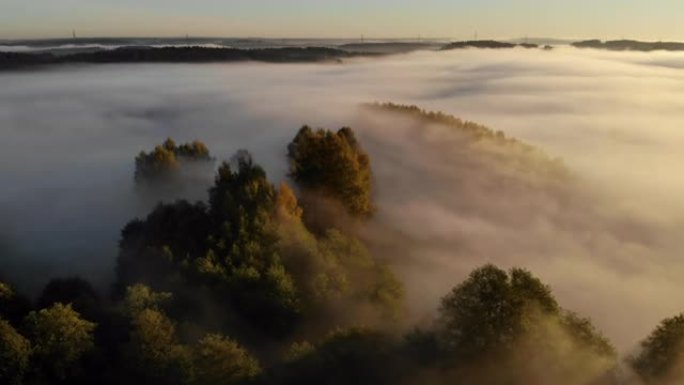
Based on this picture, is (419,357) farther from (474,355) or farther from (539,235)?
(539,235)

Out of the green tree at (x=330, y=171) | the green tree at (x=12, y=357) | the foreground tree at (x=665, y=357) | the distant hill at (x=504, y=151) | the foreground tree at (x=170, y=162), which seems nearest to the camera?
the foreground tree at (x=665, y=357)

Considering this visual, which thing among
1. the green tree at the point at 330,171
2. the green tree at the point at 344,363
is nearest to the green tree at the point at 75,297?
the green tree at the point at 344,363

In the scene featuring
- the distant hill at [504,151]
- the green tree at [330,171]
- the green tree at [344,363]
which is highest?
the green tree at [330,171]

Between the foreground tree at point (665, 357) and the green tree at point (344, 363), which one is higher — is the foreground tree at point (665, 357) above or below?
above

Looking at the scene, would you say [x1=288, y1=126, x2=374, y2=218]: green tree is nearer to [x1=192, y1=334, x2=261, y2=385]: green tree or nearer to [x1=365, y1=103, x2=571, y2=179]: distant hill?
[x1=192, y1=334, x2=261, y2=385]: green tree

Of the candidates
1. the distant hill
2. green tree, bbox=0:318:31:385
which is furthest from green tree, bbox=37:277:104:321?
the distant hill

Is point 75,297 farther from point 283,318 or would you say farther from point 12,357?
point 283,318

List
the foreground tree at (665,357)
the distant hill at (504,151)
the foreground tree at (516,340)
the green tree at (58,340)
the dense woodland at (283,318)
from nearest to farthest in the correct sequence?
the foreground tree at (665,357), the foreground tree at (516,340), the dense woodland at (283,318), the green tree at (58,340), the distant hill at (504,151)

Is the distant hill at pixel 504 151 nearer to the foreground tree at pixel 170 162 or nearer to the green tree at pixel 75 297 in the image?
the foreground tree at pixel 170 162
